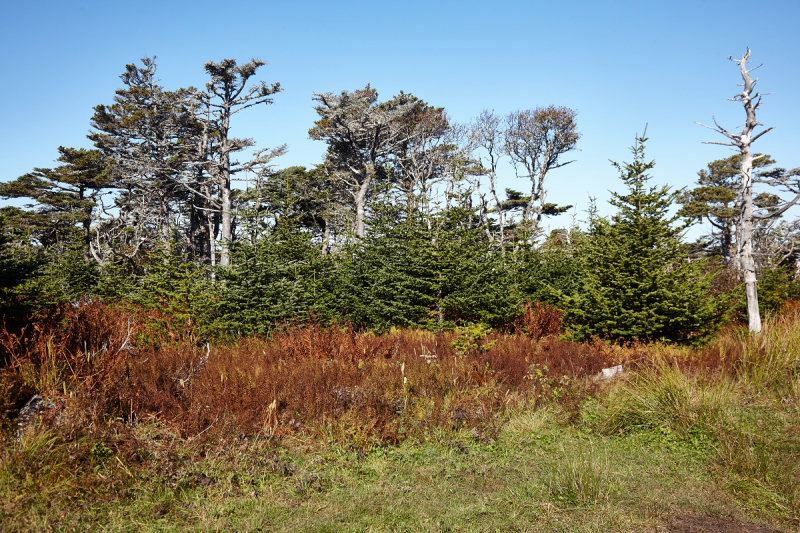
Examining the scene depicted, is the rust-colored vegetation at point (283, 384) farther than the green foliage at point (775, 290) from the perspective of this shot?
No

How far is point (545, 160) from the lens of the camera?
3256 centimetres

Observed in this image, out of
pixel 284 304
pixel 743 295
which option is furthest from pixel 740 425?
pixel 743 295

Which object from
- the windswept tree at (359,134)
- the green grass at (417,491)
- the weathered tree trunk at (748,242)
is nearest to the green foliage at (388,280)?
the green grass at (417,491)

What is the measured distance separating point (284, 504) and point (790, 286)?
688 inches

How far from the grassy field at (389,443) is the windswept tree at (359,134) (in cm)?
2039

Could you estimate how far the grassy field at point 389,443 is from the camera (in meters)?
3.85

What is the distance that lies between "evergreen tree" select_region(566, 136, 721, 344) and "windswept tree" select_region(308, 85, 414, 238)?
17.3 metres

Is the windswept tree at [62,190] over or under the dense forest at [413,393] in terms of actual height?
over

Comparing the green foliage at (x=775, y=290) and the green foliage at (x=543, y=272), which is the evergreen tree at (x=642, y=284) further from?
the green foliage at (x=775, y=290)

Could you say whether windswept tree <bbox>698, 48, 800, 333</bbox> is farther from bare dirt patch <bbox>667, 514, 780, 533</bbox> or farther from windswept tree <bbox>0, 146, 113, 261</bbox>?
windswept tree <bbox>0, 146, 113, 261</bbox>

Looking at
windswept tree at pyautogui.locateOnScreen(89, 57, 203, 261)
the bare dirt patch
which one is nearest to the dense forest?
the bare dirt patch

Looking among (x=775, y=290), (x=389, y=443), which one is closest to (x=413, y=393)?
(x=389, y=443)

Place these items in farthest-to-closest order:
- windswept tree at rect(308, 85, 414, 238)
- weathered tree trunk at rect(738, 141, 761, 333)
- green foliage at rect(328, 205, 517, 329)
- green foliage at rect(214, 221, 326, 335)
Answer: windswept tree at rect(308, 85, 414, 238) < green foliage at rect(328, 205, 517, 329) < green foliage at rect(214, 221, 326, 335) < weathered tree trunk at rect(738, 141, 761, 333)

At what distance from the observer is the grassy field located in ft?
12.6
